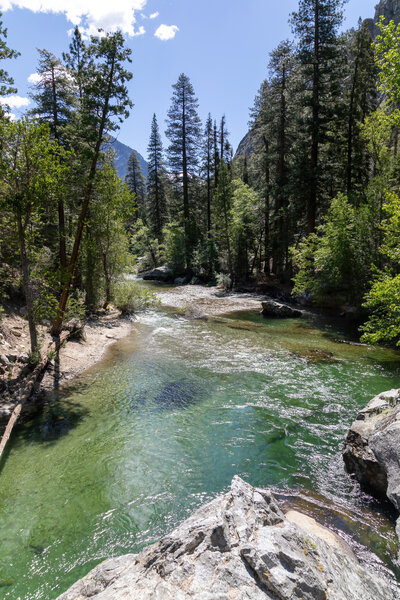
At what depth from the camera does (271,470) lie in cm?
582

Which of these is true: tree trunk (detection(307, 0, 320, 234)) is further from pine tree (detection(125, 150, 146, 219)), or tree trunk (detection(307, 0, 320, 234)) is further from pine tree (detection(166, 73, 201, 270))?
pine tree (detection(125, 150, 146, 219))

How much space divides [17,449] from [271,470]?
5315mm

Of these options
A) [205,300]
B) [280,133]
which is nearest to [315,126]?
[280,133]

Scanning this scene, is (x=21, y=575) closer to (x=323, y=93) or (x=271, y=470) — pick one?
(x=271, y=470)

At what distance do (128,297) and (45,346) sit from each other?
310 inches

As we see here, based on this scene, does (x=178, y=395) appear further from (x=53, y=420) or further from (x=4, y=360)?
(x=4, y=360)

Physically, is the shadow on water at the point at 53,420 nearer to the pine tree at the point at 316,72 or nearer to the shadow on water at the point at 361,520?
the shadow on water at the point at 361,520

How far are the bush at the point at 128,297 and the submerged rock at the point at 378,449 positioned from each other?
14632 mm

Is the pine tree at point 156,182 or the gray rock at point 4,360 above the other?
the pine tree at point 156,182

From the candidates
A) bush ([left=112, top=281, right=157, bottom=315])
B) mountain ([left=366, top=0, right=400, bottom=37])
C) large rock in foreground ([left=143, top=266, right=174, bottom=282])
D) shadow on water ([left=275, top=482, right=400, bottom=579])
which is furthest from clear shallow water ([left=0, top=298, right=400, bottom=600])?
mountain ([left=366, top=0, right=400, bottom=37])

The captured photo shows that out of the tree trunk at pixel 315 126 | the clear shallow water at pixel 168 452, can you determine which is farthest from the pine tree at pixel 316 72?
the clear shallow water at pixel 168 452

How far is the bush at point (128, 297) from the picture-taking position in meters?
18.5

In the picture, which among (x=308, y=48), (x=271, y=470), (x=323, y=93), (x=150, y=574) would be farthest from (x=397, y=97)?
(x=308, y=48)

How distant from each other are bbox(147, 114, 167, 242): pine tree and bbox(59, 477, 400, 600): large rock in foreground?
42.4m
